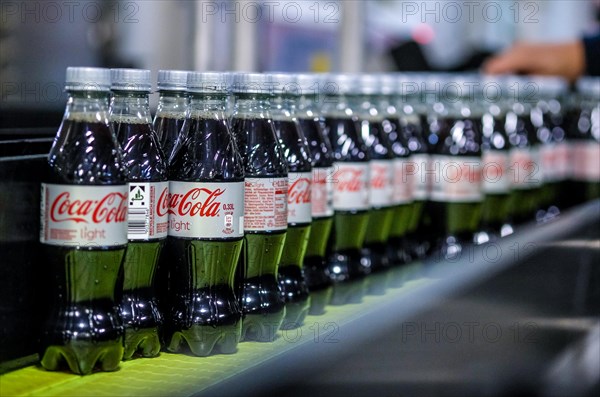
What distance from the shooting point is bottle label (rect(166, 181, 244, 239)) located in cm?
156

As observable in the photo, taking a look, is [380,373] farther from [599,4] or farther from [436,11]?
[599,4]

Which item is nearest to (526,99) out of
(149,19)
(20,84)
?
(149,19)

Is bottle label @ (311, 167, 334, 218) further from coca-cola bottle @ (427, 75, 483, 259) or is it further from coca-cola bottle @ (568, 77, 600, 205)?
coca-cola bottle @ (568, 77, 600, 205)

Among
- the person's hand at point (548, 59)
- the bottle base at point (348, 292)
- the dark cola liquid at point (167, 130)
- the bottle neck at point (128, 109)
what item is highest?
the person's hand at point (548, 59)

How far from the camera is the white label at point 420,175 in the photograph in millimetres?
2625

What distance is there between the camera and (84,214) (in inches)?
55.5

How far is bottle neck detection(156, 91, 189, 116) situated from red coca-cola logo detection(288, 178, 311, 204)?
28cm

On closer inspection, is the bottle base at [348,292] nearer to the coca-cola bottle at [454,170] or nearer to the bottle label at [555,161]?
the coca-cola bottle at [454,170]

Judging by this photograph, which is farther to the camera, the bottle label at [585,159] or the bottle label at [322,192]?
the bottle label at [585,159]

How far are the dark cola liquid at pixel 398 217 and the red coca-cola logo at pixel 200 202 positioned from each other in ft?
3.06

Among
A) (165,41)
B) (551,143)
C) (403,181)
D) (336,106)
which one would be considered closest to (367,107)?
(336,106)

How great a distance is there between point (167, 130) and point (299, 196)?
30cm

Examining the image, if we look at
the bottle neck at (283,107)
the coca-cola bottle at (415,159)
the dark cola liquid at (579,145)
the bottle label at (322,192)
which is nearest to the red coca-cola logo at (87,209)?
the bottle neck at (283,107)

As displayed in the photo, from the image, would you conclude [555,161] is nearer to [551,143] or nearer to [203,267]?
[551,143]
